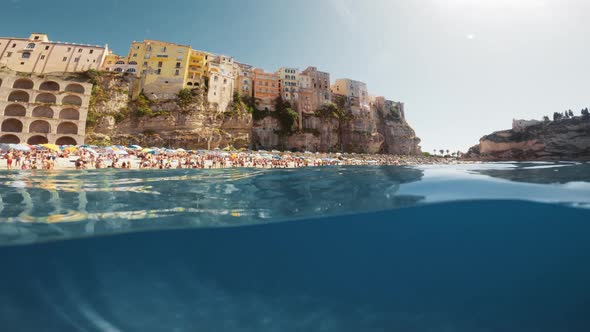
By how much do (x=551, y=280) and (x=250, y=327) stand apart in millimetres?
4492

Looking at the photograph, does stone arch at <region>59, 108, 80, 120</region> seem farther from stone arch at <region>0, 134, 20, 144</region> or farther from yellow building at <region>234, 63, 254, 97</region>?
yellow building at <region>234, 63, 254, 97</region>

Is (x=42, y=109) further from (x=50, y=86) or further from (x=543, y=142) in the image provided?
(x=543, y=142)

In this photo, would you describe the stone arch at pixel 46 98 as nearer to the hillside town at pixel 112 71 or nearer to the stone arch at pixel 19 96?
the hillside town at pixel 112 71

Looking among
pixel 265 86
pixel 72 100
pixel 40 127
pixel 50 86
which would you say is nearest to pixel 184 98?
pixel 72 100

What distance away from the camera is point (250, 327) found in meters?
2.97

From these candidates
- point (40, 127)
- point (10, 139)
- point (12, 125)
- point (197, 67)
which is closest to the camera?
point (10, 139)

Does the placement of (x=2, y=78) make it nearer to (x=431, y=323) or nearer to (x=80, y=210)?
(x=80, y=210)

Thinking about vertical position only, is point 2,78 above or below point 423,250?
above

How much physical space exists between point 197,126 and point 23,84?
30.7 m

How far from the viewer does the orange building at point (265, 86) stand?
195 ft

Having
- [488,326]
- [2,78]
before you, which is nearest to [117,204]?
[488,326]

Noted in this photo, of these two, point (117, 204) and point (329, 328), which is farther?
point (117, 204)

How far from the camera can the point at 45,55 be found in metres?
46.8

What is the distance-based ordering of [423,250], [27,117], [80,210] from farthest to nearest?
[27,117] < [80,210] < [423,250]
